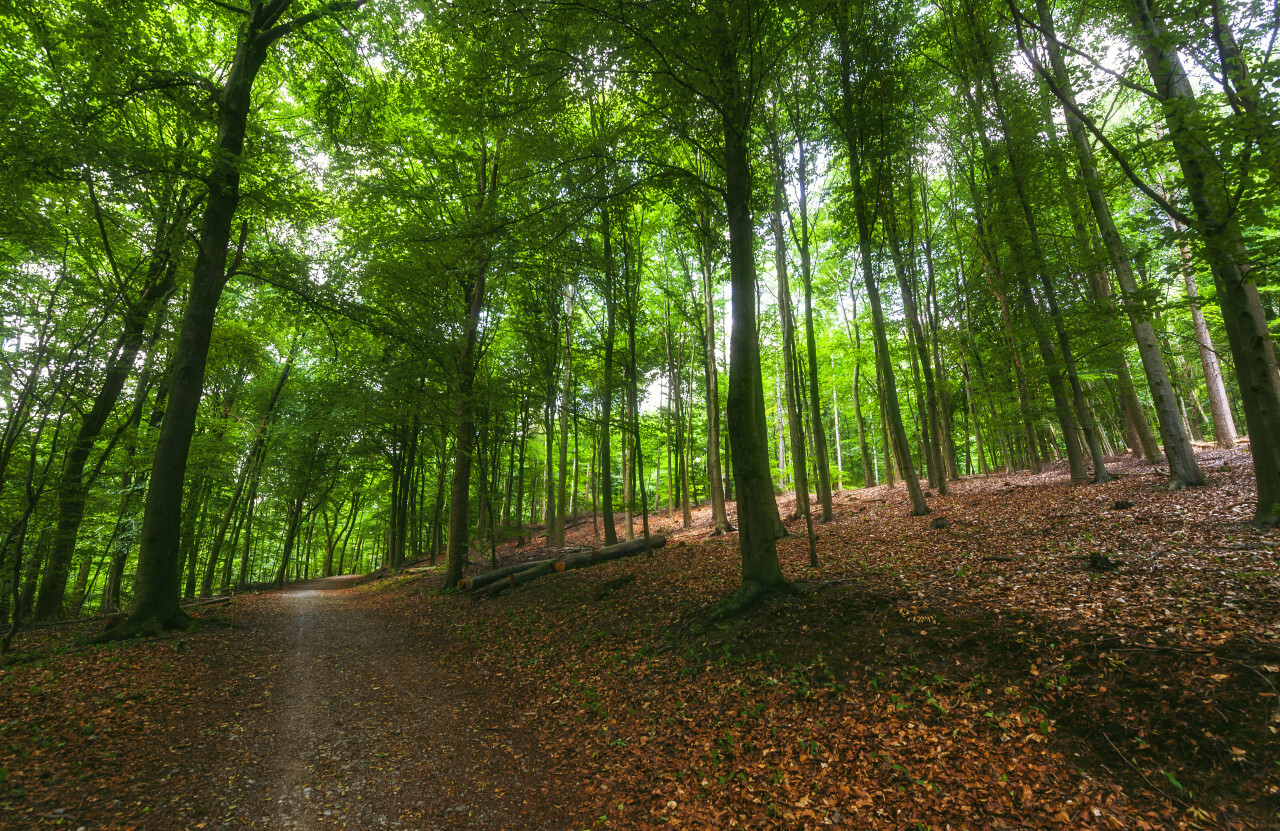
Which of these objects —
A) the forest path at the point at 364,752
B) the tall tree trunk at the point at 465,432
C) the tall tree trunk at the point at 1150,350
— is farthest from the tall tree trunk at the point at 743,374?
the tall tree trunk at the point at 465,432

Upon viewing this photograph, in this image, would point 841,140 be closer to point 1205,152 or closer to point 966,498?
point 1205,152

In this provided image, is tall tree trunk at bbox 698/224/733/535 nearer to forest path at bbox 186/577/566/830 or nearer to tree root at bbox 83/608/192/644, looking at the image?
forest path at bbox 186/577/566/830

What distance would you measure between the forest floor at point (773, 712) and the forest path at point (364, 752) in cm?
3

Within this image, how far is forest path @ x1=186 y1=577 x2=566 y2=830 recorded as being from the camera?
12.4 ft

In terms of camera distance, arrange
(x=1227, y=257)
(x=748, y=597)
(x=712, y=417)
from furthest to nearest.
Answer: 1. (x=712, y=417)
2. (x=748, y=597)
3. (x=1227, y=257)

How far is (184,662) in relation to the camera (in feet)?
21.3

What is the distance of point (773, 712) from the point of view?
4.53 meters

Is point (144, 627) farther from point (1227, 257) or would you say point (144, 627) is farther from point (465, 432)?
point (1227, 257)

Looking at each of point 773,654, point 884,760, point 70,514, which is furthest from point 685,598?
point 70,514

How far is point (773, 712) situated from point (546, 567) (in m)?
8.31

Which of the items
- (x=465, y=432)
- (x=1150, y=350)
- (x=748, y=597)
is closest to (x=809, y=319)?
(x=748, y=597)

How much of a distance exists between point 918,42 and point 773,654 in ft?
43.2

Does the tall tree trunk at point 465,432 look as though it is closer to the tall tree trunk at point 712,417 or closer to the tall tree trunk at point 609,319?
the tall tree trunk at point 609,319

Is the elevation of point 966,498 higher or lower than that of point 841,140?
lower
